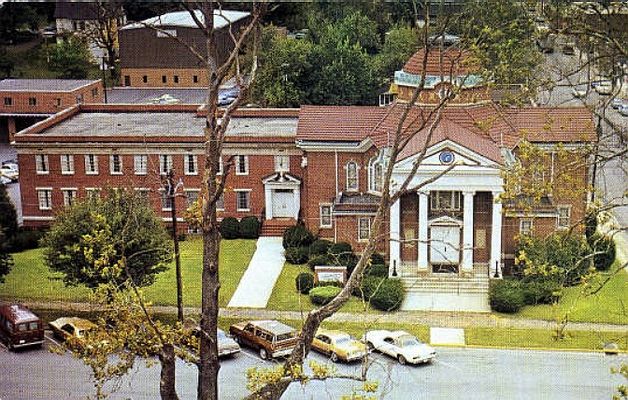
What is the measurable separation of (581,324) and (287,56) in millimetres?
36141

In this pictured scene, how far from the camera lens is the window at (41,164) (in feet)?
157

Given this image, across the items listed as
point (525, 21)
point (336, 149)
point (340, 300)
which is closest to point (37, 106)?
point (336, 149)

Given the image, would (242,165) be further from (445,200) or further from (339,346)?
(339,346)

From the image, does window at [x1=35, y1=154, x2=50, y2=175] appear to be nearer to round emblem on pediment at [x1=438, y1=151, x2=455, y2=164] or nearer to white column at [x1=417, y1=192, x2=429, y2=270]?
white column at [x1=417, y1=192, x2=429, y2=270]

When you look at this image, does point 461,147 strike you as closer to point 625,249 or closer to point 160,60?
point 625,249

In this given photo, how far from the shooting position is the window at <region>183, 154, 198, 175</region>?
155ft

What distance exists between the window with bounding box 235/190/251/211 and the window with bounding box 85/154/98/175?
707cm

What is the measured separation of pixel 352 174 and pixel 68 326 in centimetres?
→ 1535

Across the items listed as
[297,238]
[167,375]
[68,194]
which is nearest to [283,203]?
[297,238]

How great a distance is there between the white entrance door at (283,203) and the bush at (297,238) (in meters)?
3.20

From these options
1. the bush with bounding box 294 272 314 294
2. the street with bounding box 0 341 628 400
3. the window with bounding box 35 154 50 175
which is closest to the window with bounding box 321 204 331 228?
the bush with bounding box 294 272 314 294

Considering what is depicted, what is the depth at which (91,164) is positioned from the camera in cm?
4784

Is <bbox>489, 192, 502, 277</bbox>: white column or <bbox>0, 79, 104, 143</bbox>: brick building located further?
<bbox>0, 79, 104, 143</bbox>: brick building

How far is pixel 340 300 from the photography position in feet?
42.7
